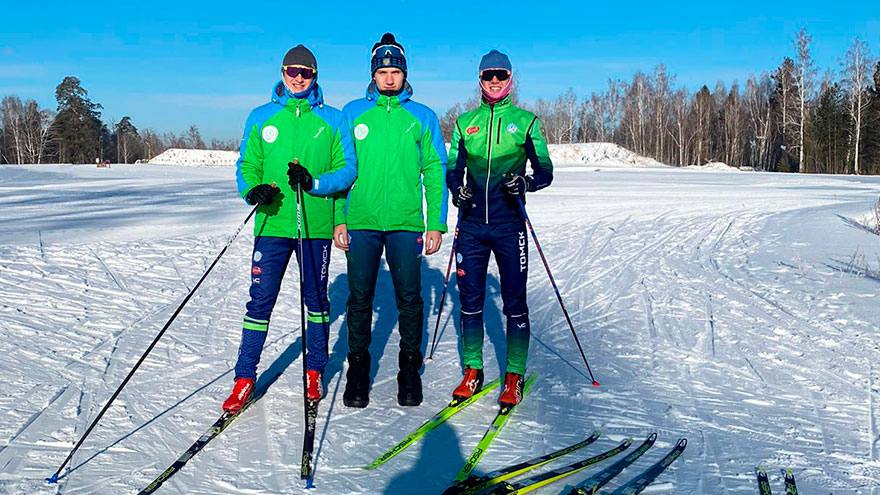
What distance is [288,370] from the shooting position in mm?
4969

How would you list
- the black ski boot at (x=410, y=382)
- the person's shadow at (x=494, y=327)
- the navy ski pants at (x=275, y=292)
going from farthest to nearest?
the person's shadow at (x=494, y=327) < the black ski boot at (x=410, y=382) < the navy ski pants at (x=275, y=292)

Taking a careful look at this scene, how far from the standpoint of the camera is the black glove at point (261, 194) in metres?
3.79

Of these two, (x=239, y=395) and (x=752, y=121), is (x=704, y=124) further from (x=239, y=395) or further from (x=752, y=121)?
(x=239, y=395)

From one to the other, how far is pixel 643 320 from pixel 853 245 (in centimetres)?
463

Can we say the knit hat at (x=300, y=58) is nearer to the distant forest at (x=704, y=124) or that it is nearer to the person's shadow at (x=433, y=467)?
the person's shadow at (x=433, y=467)

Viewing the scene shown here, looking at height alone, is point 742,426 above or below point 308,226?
below

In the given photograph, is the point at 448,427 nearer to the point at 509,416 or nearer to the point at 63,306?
the point at 509,416

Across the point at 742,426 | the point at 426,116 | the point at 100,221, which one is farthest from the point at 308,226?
the point at 100,221

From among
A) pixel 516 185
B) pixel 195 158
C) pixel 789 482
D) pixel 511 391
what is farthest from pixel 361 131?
pixel 195 158

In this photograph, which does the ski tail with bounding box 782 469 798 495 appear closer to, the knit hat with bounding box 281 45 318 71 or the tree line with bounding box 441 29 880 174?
the knit hat with bounding box 281 45 318 71

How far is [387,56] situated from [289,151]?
81cm

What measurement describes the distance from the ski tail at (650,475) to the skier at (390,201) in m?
1.51

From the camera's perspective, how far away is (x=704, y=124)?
64.9m

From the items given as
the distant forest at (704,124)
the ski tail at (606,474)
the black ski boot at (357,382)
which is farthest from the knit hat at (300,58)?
the distant forest at (704,124)
